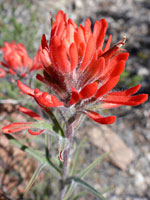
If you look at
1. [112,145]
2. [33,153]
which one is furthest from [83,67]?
[112,145]

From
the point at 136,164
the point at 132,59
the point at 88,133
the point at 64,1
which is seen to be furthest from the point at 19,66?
the point at 64,1

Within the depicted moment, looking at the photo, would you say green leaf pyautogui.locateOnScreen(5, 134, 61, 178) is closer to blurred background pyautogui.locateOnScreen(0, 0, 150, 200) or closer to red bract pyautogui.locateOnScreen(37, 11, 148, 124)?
red bract pyautogui.locateOnScreen(37, 11, 148, 124)

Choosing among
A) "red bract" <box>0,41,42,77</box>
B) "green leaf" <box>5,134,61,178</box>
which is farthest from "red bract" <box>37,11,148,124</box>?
"red bract" <box>0,41,42,77</box>

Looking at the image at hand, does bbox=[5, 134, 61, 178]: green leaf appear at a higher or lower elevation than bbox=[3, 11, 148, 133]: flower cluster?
lower

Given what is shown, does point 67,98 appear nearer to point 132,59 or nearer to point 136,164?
point 136,164

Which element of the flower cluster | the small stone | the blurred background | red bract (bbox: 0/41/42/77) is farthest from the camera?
the small stone

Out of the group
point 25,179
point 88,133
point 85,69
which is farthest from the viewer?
point 88,133

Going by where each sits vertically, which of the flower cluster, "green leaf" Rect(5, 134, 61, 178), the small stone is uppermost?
the flower cluster

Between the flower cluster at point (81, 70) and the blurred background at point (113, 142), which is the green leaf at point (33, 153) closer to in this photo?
the flower cluster at point (81, 70)
